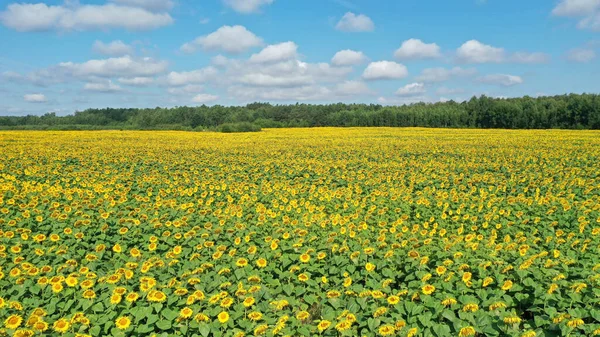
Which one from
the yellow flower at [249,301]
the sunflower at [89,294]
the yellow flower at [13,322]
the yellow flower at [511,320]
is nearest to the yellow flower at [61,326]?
the yellow flower at [13,322]

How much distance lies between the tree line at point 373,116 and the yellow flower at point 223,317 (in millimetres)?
47800

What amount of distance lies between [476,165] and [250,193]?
9524 mm

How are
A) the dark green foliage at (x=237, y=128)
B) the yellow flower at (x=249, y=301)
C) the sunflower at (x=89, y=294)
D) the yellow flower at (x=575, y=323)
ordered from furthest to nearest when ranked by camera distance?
the dark green foliage at (x=237, y=128) < the sunflower at (x=89, y=294) < the yellow flower at (x=249, y=301) < the yellow flower at (x=575, y=323)

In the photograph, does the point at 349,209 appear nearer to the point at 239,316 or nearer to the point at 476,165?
the point at 239,316

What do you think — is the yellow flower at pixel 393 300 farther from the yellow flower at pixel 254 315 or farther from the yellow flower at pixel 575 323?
the yellow flower at pixel 575 323

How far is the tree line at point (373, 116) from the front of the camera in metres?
60.9

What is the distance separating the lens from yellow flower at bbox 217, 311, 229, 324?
3965 mm

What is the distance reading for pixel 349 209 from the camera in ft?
28.9

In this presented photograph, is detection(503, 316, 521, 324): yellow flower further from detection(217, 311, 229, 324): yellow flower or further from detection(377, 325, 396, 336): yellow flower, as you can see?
detection(217, 311, 229, 324): yellow flower

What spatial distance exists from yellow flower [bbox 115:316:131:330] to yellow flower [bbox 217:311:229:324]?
2.68ft

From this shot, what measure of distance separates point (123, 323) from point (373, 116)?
7931 cm

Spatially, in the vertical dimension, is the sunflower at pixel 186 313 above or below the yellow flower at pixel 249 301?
below

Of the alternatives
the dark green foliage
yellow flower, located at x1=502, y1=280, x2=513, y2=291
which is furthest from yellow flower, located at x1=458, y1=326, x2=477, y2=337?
the dark green foliage

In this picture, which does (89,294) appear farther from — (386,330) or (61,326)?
(386,330)
